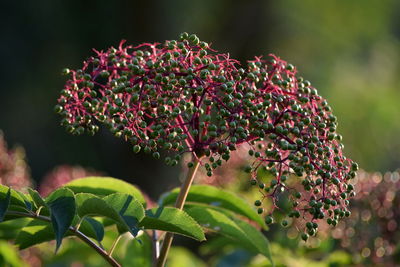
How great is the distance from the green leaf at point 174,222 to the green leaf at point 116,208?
2.2 inches

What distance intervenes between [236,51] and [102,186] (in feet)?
41.9

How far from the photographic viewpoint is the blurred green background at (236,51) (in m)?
14.8

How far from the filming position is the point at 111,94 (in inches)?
72.5

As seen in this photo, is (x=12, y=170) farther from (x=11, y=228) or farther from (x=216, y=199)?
(x=216, y=199)

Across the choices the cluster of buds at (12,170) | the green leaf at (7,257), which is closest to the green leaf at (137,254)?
the green leaf at (7,257)

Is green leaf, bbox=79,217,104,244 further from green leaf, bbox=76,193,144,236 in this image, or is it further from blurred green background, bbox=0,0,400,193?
blurred green background, bbox=0,0,400,193

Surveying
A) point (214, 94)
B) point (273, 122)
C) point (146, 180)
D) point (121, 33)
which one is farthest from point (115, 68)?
point (121, 33)

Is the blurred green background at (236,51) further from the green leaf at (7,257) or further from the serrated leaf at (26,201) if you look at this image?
the serrated leaf at (26,201)

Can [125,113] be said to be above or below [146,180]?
below

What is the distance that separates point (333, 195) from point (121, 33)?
39.2ft

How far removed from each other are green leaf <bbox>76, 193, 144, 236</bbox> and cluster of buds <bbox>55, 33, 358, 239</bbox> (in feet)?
0.51

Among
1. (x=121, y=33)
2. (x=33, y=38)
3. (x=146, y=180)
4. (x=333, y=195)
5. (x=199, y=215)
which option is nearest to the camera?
(x=333, y=195)

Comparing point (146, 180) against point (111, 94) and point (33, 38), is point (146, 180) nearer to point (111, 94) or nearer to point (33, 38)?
point (33, 38)

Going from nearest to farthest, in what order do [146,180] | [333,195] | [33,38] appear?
[333,195]
[146,180]
[33,38]
